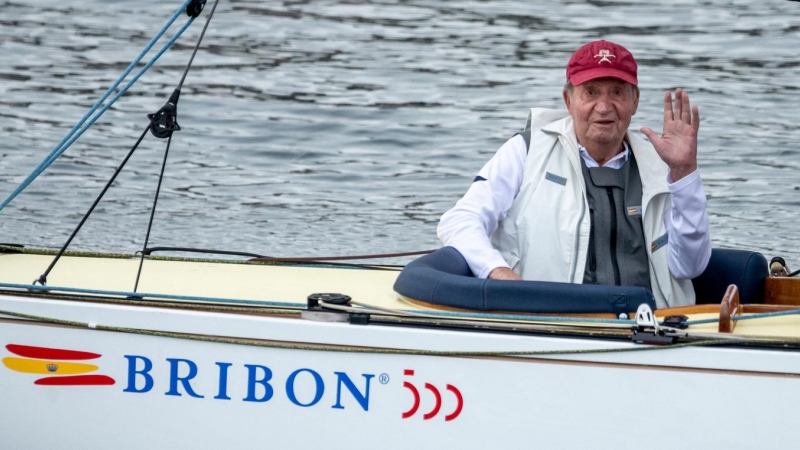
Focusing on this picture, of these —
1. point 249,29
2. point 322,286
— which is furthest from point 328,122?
point 322,286

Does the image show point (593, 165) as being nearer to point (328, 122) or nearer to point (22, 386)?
point (22, 386)

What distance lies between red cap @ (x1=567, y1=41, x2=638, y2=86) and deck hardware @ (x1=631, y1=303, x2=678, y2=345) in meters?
0.77

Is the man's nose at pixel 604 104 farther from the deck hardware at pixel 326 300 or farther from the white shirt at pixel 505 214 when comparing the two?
the deck hardware at pixel 326 300

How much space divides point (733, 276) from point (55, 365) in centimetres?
192

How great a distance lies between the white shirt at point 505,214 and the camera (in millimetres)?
3301

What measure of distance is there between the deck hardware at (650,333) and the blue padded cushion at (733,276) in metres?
0.72

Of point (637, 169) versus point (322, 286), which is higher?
point (637, 169)

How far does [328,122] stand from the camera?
1015cm

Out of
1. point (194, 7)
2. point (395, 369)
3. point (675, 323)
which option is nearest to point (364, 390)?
point (395, 369)

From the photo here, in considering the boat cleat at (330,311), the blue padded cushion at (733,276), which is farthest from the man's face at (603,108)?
the boat cleat at (330,311)

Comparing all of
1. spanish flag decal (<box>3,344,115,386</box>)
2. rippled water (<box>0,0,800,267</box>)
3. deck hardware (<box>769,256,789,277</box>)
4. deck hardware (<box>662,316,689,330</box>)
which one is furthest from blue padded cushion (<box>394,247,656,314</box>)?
rippled water (<box>0,0,800,267</box>)

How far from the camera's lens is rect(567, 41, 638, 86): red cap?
134 inches

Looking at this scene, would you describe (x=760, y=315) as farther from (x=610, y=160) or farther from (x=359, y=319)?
(x=359, y=319)

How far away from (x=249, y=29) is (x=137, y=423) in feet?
33.0
